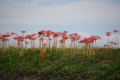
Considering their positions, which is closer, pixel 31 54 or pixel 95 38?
pixel 95 38

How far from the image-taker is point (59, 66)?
8.76m

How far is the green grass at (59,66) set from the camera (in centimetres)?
738

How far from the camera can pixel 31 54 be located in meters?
11.5

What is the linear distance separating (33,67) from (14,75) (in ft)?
3.88

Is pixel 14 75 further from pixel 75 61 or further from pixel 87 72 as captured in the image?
pixel 87 72

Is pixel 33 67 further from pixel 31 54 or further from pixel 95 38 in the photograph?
pixel 95 38

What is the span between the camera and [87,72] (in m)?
7.49

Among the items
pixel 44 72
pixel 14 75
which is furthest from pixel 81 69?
pixel 14 75

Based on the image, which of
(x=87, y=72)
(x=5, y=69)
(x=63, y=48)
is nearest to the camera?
(x=87, y=72)

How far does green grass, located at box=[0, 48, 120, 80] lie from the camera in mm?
7379

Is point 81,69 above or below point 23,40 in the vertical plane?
below

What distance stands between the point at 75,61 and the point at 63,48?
7.24 feet

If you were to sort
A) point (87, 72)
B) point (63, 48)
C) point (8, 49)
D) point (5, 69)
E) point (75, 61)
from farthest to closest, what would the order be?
point (8, 49)
point (63, 48)
point (5, 69)
point (75, 61)
point (87, 72)

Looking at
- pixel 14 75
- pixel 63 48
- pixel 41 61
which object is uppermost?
pixel 63 48
